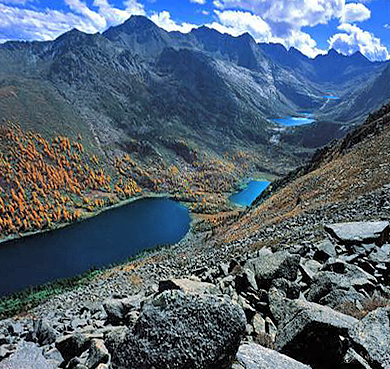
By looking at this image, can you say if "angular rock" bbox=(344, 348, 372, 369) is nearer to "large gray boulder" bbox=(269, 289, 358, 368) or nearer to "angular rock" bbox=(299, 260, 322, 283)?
"large gray boulder" bbox=(269, 289, 358, 368)

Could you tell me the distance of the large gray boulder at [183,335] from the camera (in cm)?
683

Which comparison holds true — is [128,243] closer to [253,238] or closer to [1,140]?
[253,238]

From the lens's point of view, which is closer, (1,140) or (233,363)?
(233,363)

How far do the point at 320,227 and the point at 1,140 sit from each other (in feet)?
693

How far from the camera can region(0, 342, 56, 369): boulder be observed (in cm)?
1455

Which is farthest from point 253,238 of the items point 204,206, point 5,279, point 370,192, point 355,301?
point 204,206

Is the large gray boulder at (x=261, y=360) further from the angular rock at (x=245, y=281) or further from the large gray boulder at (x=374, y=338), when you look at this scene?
the angular rock at (x=245, y=281)

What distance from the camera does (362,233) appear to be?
16062 millimetres

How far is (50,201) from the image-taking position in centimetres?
16288

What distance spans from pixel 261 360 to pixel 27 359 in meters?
13.7

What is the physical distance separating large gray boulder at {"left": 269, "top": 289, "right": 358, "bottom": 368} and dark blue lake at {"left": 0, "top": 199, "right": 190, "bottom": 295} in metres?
94.3

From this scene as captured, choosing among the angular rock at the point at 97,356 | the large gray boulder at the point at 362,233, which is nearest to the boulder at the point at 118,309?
the angular rock at the point at 97,356

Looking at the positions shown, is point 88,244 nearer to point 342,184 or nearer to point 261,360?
point 342,184

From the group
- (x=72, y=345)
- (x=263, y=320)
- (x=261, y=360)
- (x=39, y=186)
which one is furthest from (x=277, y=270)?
(x=39, y=186)
